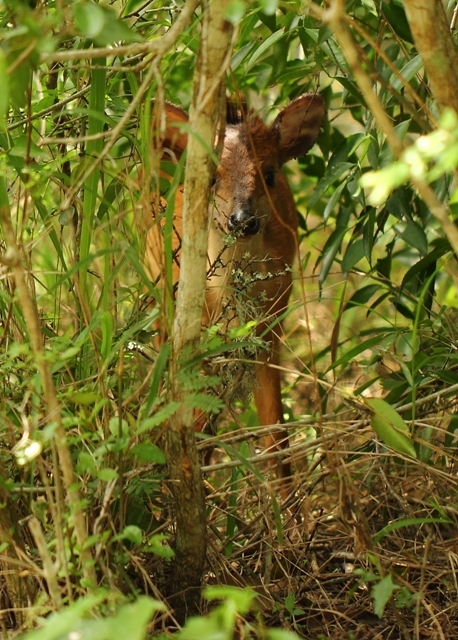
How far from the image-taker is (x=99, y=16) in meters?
1.60

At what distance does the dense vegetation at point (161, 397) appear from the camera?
1.82m

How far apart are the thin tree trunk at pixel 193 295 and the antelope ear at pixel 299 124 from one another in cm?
184

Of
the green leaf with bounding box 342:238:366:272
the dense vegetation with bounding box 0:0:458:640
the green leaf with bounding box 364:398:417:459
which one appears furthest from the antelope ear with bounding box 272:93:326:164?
the green leaf with bounding box 364:398:417:459

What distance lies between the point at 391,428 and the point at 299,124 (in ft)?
6.92

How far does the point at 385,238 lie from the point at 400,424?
2.07 meters

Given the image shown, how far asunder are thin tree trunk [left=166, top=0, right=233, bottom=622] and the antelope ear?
6.05ft

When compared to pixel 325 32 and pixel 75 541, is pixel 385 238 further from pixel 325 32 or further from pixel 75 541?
pixel 75 541

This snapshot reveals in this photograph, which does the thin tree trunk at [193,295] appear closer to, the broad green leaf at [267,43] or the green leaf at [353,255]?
the broad green leaf at [267,43]

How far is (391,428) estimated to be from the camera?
7.90 feet

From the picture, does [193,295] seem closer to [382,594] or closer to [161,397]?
[161,397]

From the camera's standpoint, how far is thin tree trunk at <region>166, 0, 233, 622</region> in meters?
2.00

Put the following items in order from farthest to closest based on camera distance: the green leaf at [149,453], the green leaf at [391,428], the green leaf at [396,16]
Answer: the green leaf at [396,16] → the green leaf at [391,428] → the green leaf at [149,453]

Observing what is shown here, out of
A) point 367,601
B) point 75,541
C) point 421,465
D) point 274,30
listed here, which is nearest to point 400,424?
point 421,465

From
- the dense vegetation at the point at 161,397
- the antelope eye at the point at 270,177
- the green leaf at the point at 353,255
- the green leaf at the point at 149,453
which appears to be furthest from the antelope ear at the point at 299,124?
the green leaf at the point at 149,453
